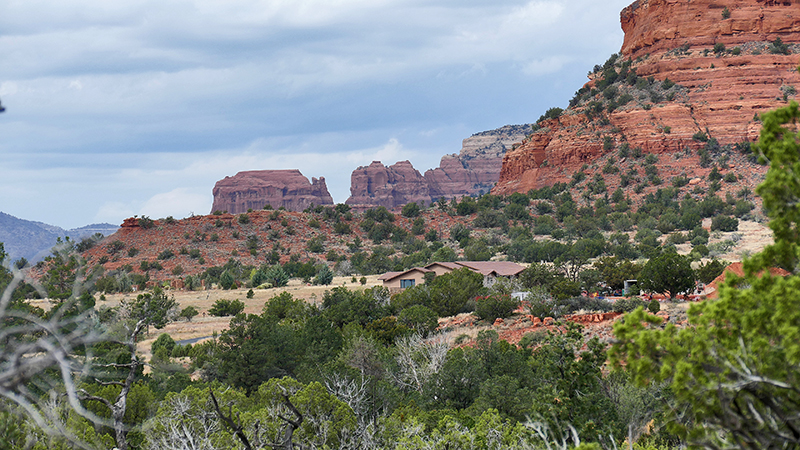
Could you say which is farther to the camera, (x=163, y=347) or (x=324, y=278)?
(x=324, y=278)

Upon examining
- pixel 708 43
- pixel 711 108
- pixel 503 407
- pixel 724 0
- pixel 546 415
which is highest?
pixel 724 0

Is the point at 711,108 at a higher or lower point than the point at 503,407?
higher

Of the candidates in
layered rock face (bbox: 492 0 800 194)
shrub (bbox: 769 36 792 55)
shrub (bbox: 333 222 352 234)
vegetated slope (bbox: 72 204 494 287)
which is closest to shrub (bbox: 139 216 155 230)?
vegetated slope (bbox: 72 204 494 287)

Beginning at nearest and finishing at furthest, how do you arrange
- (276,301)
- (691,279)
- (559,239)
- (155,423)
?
1. (155,423)
2. (691,279)
3. (276,301)
4. (559,239)

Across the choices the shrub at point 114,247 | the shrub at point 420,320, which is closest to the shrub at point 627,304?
the shrub at point 420,320

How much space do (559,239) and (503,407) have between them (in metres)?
52.8

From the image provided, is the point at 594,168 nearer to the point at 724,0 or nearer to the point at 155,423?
the point at 724,0

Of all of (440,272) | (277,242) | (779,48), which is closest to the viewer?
(440,272)

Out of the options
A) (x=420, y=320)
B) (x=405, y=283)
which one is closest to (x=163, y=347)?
(x=420, y=320)

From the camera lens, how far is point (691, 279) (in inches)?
1307

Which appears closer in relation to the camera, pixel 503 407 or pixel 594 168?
pixel 503 407

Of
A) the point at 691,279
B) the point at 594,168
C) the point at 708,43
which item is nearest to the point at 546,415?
the point at 691,279

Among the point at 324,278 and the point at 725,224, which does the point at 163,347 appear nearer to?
the point at 324,278

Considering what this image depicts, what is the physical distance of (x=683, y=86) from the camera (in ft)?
278
